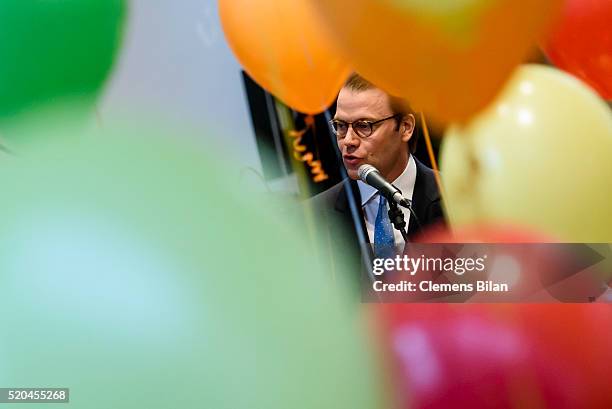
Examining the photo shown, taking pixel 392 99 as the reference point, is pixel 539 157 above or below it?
below

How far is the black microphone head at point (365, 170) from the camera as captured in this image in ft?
5.78

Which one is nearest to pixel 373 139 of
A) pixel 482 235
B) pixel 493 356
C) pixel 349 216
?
pixel 349 216

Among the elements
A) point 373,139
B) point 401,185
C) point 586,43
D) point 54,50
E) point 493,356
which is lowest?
point 493,356

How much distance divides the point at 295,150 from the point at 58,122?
573 mm

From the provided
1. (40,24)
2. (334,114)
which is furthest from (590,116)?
(40,24)

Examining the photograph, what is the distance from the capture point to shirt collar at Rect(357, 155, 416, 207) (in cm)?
176

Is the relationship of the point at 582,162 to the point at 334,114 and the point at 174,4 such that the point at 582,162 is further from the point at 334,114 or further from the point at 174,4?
the point at 174,4

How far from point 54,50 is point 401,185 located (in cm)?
89

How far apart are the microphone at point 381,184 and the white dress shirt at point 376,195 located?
1 cm

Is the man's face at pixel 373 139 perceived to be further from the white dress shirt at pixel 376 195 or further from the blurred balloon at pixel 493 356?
the blurred balloon at pixel 493 356

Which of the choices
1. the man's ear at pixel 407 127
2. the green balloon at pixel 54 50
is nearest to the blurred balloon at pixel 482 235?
the man's ear at pixel 407 127

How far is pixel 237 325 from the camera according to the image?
1779 millimetres

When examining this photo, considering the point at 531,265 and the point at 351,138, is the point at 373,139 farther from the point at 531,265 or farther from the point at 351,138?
the point at 531,265

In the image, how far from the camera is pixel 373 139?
177 centimetres
